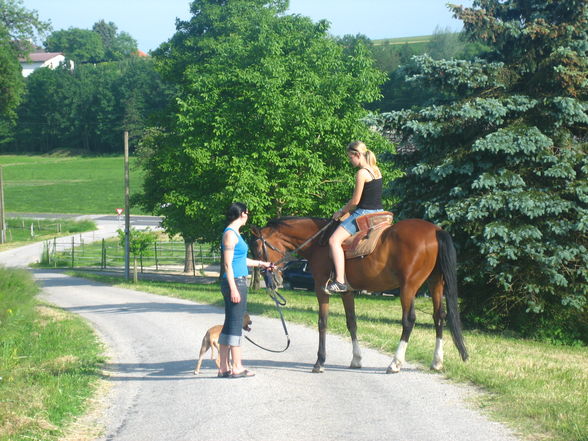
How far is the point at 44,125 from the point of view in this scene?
139 metres

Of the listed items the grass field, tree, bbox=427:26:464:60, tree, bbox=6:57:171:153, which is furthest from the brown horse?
→ tree, bbox=6:57:171:153

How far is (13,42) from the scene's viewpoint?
5562 cm

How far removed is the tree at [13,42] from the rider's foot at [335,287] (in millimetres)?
50771

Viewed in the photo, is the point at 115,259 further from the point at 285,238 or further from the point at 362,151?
the point at 362,151

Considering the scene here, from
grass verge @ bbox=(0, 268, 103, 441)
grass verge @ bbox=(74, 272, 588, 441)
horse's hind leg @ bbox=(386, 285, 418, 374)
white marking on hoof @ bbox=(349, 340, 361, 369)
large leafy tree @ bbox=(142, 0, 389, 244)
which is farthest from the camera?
large leafy tree @ bbox=(142, 0, 389, 244)

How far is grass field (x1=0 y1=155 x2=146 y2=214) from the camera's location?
282 feet

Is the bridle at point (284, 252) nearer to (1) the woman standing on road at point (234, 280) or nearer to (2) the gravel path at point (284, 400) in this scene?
(1) the woman standing on road at point (234, 280)

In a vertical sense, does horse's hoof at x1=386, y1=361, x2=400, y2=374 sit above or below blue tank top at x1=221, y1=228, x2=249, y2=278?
below

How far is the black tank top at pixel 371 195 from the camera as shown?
9008 mm

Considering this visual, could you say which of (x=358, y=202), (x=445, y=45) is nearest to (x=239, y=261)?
(x=358, y=202)

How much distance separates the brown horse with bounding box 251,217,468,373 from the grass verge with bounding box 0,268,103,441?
3.07m

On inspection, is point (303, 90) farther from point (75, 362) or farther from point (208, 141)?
point (75, 362)

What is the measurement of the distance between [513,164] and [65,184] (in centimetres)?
9429

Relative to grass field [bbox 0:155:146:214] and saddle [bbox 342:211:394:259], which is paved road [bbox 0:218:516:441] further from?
grass field [bbox 0:155:146:214]
